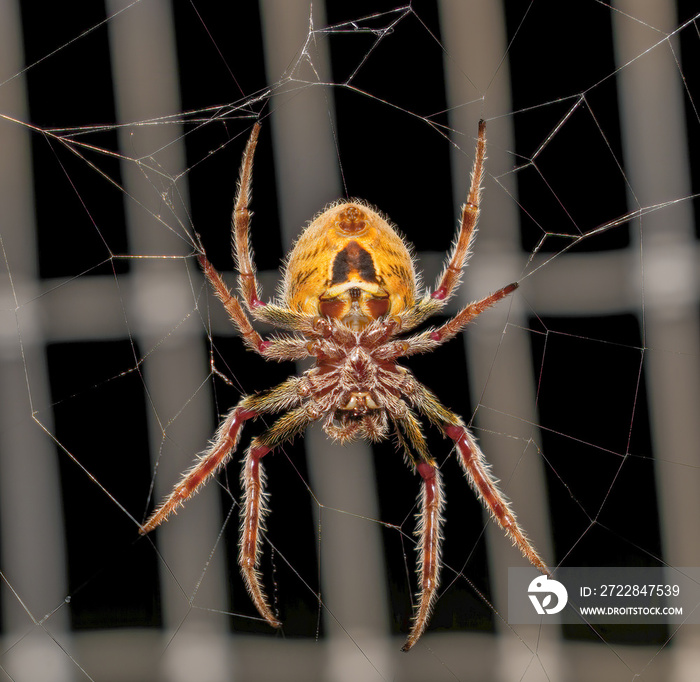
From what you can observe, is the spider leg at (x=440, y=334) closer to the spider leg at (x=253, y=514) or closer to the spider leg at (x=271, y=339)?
the spider leg at (x=271, y=339)

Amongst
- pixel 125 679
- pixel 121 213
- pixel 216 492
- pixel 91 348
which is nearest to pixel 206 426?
pixel 216 492

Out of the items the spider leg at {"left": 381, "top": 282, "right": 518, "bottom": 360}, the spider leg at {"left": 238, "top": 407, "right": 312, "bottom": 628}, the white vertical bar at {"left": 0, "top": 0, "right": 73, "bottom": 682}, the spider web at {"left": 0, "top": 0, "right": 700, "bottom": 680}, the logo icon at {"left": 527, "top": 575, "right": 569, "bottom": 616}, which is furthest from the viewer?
the white vertical bar at {"left": 0, "top": 0, "right": 73, "bottom": 682}

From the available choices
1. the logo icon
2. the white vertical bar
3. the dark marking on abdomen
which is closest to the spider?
the dark marking on abdomen

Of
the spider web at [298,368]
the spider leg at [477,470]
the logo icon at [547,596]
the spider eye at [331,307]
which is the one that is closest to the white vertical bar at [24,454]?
the spider web at [298,368]

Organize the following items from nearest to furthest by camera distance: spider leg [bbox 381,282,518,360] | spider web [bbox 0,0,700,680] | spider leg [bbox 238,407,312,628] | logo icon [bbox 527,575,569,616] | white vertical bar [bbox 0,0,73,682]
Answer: spider leg [bbox 381,282,518,360]
spider leg [bbox 238,407,312,628]
logo icon [bbox 527,575,569,616]
spider web [bbox 0,0,700,680]
white vertical bar [bbox 0,0,73,682]

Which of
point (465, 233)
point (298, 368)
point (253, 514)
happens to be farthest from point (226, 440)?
point (298, 368)

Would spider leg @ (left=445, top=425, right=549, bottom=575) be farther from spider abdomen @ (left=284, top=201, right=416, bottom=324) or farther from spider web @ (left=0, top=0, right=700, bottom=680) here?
spider web @ (left=0, top=0, right=700, bottom=680)

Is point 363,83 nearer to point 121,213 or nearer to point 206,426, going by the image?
point 121,213

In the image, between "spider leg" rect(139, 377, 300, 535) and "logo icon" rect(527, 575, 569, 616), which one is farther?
"logo icon" rect(527, 575, 569, 616)

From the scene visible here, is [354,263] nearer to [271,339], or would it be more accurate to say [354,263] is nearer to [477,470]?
[271,339]
